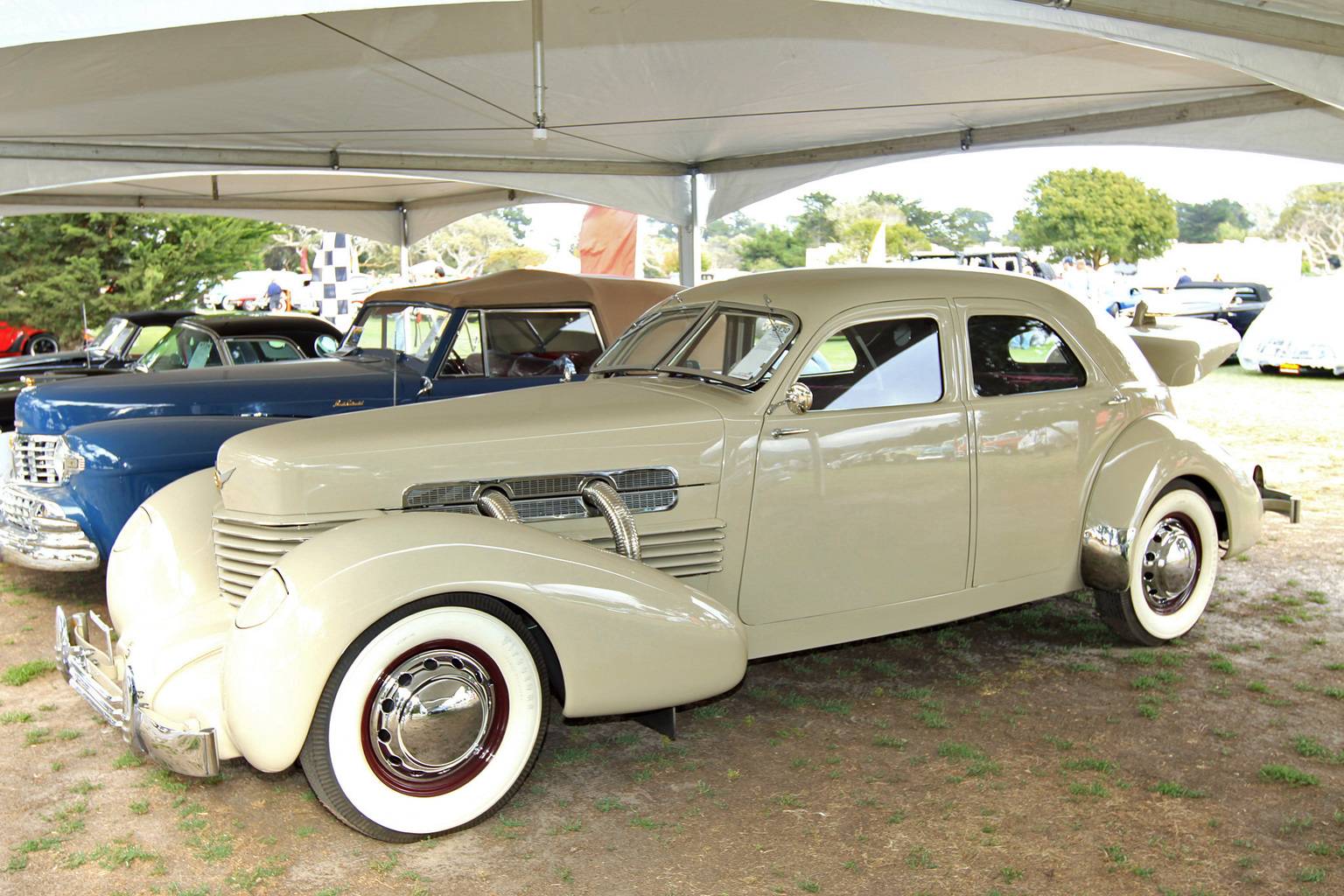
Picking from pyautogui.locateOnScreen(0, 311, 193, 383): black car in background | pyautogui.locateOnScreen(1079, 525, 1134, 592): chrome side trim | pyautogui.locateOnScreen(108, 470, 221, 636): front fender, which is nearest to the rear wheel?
pyautogui.locateOnScreen(0, 311, 193, 383): black car in background

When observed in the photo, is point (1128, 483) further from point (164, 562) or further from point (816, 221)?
point (816, 221)

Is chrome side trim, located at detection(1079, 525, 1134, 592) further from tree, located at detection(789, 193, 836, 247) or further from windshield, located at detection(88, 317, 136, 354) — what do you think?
tree, located at detection(789, 193, 836, 247)

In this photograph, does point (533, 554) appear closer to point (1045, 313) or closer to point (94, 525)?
point (1045, 313)

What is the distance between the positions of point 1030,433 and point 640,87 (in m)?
3.98

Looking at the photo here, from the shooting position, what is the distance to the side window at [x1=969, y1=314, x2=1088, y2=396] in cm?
428

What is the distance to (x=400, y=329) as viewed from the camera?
6.85 metres

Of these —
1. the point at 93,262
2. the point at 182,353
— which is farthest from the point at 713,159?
the point at 93,262

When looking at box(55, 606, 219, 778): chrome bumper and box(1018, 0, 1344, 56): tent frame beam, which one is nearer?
box(55, 606, 219, 778): chrome bumper

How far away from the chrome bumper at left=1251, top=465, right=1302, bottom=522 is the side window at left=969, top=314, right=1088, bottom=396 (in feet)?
5.21

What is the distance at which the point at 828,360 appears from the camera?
425cm

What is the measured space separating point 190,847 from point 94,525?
2583 millimetres

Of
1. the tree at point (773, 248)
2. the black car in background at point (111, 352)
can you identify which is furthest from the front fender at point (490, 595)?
the tree at point (773, 248)

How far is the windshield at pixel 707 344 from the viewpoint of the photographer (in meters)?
3.98

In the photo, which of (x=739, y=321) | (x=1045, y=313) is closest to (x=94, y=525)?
(x=739, y=321)
